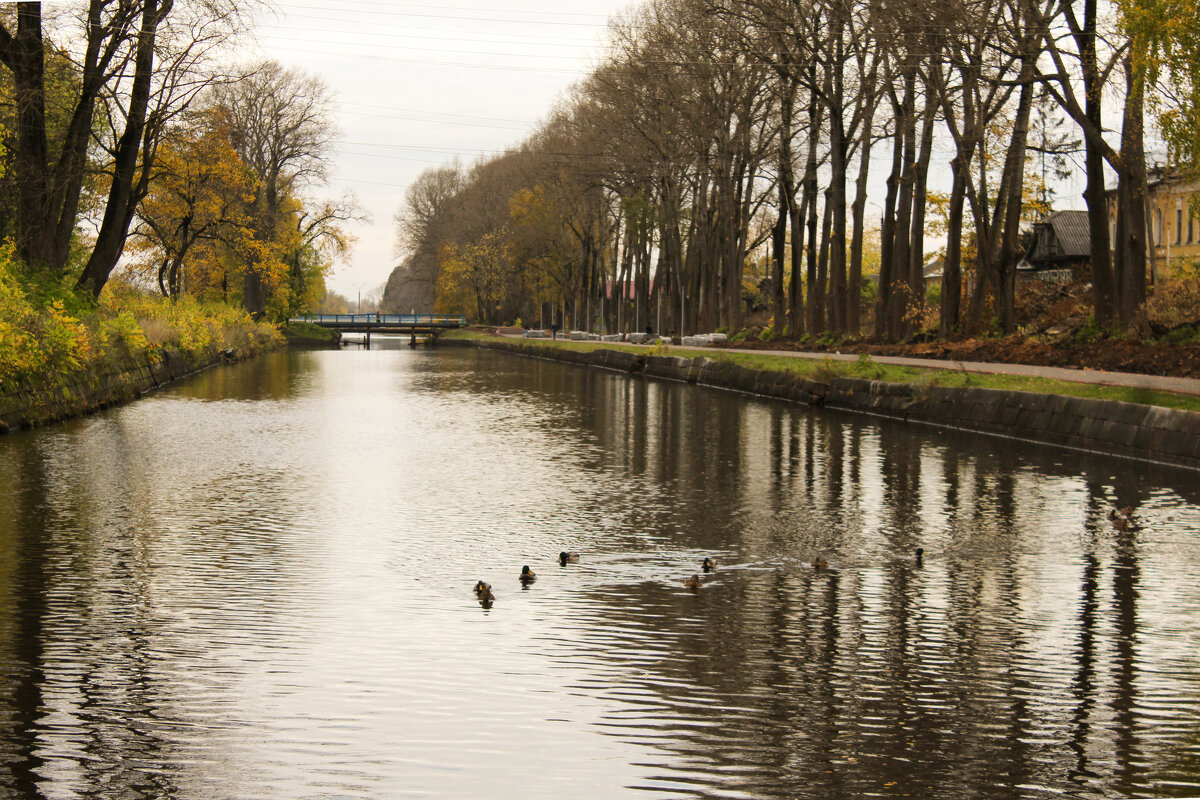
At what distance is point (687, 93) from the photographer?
47750mm

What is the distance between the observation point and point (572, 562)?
934cm

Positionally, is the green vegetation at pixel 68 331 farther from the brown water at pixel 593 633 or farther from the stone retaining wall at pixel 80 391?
the brown water at pixel 593 633

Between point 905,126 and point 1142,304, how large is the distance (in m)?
9.23

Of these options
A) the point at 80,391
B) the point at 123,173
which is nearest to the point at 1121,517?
the point at 80,391

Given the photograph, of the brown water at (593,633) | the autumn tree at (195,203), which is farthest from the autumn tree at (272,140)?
the brown water at (593,633)

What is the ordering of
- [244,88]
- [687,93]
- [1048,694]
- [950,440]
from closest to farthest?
1. [1048,694]
2. [950,440]
3. [687,93]
4. [244,88]

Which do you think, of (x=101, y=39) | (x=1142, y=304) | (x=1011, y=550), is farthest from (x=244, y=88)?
(x=1011, y=550)

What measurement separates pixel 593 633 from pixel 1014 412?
48.2ft

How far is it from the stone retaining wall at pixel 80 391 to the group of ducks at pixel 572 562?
41.3 feet

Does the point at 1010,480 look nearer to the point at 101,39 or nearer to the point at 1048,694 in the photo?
the point at 1048,694

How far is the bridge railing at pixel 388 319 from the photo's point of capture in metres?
111

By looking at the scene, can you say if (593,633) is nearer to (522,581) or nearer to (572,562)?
(522,581)

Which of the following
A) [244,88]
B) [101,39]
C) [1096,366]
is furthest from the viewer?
[244,88]

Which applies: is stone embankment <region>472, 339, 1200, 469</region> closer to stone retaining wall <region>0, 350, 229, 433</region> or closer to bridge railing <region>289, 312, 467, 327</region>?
stone retaining wall <region>0, 350, 229, 433</region>
